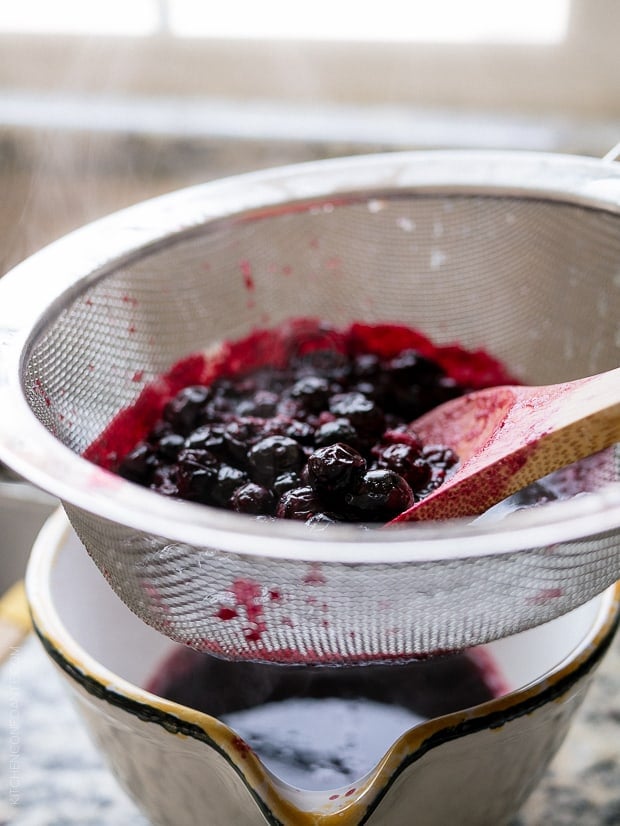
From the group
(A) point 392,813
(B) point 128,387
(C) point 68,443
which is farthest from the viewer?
(B) point 128,387

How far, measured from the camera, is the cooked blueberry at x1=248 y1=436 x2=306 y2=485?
79 cm

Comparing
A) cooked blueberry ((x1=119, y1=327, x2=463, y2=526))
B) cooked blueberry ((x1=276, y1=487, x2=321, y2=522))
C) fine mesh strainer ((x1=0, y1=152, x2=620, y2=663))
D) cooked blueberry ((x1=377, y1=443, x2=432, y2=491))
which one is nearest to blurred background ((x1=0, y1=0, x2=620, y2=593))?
fine mesh strainer ((x1=0, y1=152, x2=620, y2=663))

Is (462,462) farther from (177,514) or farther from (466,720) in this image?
(177,514)

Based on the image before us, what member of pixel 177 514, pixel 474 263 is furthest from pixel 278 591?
pixel 474 263

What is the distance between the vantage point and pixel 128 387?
3.20 ft

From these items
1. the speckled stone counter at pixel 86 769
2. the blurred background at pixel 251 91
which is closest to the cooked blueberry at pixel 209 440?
the speckled stone counter at pixel 86 769

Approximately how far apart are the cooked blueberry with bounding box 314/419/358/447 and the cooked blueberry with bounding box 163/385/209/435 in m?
0.17

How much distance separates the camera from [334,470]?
72cm

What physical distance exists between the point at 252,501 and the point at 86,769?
0.39 meters

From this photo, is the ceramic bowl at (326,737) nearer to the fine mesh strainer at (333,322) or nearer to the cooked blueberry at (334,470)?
the fine mesh strainer at (333,322)

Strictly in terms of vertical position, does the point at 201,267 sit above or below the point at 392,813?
above

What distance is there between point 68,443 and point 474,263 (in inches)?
22.7

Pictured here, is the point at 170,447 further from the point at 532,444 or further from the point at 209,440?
the point at 532,444

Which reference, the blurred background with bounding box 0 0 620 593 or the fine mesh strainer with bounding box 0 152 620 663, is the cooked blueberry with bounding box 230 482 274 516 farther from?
the blurred background with bounding box 0 0 620 593
